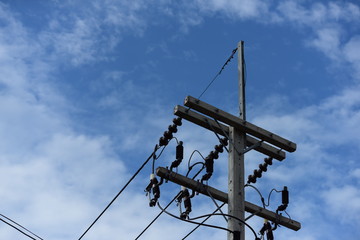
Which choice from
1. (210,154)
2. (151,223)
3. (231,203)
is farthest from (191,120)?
(151,223)

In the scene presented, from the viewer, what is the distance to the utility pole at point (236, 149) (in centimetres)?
1043

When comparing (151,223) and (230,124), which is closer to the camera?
(230,124)

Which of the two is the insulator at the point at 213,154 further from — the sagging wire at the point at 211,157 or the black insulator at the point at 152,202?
the black insulator at the point at 152,202

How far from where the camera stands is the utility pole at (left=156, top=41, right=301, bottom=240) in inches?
411

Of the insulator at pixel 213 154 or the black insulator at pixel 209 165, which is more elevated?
the insulator at pixel 213 154

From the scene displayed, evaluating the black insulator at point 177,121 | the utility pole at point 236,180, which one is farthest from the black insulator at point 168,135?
the utility pole at point 236,180

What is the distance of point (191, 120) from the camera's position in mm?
11305

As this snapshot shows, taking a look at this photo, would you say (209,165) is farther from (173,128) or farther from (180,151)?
(173,128)

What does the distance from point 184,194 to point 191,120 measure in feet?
4.30

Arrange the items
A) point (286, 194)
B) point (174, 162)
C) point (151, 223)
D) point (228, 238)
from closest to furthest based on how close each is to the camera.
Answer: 1. point (228, 238)
2. point (174, 162)
3. point (286, 194)
4. point (151, 223)

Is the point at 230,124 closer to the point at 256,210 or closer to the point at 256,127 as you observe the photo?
the point at 256,127

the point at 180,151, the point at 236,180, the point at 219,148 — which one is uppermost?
the point at 219,148

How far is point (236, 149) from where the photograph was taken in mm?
11055

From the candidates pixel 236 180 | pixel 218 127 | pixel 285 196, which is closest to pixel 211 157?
pixel 218 127
